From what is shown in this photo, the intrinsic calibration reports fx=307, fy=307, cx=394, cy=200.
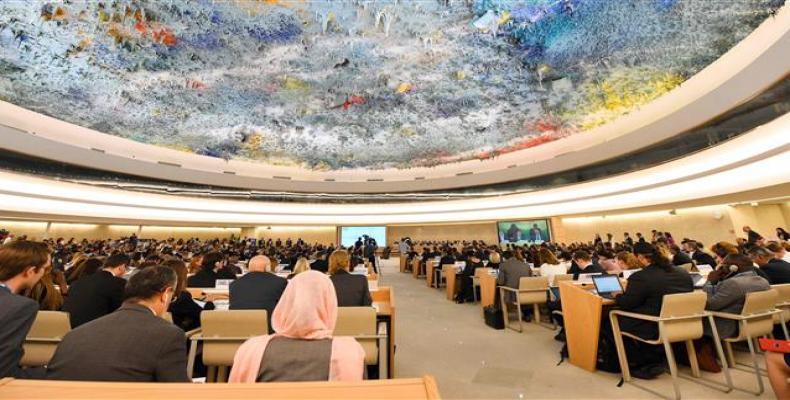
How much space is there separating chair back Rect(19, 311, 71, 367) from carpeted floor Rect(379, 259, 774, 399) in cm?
314

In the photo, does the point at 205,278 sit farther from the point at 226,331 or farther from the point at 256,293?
the point at 226,331

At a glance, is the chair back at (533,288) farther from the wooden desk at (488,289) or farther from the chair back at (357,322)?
the chair back at (357,322)

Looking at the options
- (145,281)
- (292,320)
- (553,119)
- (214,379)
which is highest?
(553,119)

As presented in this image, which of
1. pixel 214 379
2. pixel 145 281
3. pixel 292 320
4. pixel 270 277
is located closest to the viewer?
pixel 292 320

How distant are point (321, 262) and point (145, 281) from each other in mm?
5910

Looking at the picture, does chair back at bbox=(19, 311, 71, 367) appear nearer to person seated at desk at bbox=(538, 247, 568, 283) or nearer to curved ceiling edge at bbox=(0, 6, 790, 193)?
person seated at desk at bbox=(538, 247, 568, 283)

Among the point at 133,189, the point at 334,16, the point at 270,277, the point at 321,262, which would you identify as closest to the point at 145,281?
the point at 270,277

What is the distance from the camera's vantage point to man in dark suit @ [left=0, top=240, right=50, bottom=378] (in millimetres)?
1406

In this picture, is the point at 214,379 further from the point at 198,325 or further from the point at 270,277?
the point at 270,277

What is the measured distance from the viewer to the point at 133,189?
1272 centimetres

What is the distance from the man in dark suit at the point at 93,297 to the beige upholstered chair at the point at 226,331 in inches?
37.5

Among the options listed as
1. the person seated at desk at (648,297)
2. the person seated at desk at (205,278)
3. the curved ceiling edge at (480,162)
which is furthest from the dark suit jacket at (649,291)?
the person seated at desk at (205,278)

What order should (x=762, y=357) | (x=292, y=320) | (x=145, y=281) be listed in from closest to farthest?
1. (x=292, y=320)
2. (x=145, y=281)
3. (x=762, y=357)

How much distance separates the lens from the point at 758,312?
9.98ft
